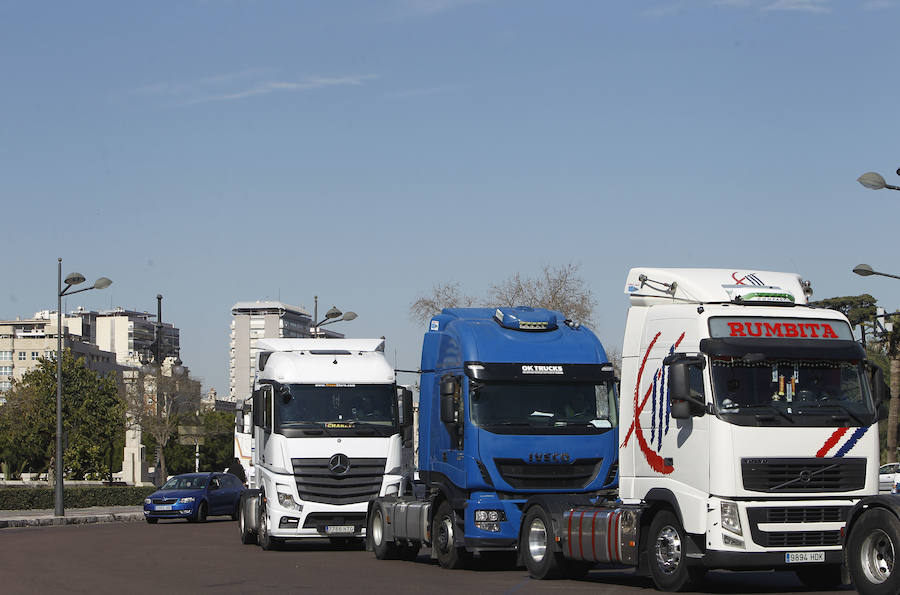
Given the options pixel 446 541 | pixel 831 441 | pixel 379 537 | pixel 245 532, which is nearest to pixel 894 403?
pixel 245 532

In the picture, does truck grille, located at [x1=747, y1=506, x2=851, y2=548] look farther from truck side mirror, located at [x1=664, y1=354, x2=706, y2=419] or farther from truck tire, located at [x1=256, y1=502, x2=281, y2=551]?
truck tire, located at [x1=256, y1=502, x2=281, y2=551]

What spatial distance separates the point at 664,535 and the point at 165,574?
25.1 ft

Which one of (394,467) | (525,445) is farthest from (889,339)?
(525,445)

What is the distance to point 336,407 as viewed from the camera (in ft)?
78.7

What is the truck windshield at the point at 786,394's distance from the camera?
14.5 meters

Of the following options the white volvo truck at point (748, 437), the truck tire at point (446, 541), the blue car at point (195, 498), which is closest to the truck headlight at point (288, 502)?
the truck tire at point (446, 541)

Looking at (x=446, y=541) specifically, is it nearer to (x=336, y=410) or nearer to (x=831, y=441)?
(x=336, y=410)

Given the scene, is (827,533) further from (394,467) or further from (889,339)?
(889,339)

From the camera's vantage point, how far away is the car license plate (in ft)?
46.8

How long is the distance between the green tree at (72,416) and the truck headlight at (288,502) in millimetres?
55965

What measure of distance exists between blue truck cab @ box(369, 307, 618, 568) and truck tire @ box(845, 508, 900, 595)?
5.78 meters

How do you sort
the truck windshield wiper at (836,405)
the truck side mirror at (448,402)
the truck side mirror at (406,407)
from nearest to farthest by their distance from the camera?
the truck windshield wiper at (836,405) → the truck side mirror at (448,402) → the truck side mirror at (406,407)

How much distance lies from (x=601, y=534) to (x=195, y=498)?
79.3ft

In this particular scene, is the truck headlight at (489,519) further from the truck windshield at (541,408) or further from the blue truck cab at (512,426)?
the truck windshield at (541,408)
